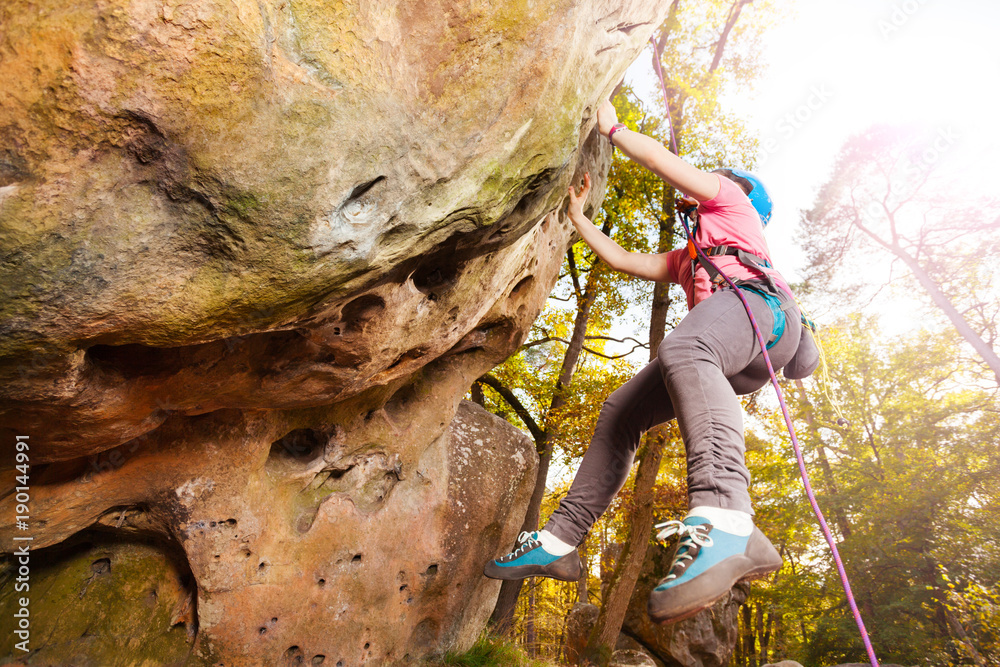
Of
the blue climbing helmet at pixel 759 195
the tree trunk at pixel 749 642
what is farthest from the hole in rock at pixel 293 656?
the tree trunk at pixel 749 642

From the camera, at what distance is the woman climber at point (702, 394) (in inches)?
96.1

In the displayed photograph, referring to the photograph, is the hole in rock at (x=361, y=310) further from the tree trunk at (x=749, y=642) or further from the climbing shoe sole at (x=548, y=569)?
the tree trunk at (x=749, y=642)

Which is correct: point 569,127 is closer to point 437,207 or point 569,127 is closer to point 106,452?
point 437,207

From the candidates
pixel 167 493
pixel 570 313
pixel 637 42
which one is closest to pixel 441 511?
pixel 167 493

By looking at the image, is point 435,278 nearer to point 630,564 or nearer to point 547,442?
point 630,564

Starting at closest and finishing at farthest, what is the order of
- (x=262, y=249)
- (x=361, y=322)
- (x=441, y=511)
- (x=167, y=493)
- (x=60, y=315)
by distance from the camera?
(x=60, y=315), (x=262, y=249), (x=361, y=322), (x=167, y=493), (x=441, y=511)

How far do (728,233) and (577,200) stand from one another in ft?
6.16

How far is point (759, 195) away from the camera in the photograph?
374cm

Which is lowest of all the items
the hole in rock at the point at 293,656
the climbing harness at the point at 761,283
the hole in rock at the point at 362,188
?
the hole in rock at the point at 293,656

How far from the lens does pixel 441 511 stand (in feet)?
18.5

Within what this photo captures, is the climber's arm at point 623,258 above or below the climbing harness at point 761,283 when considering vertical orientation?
above

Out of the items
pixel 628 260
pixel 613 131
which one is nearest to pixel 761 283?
pixel 628 260

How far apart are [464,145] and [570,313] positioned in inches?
400

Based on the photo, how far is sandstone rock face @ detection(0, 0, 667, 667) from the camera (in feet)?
7.24
